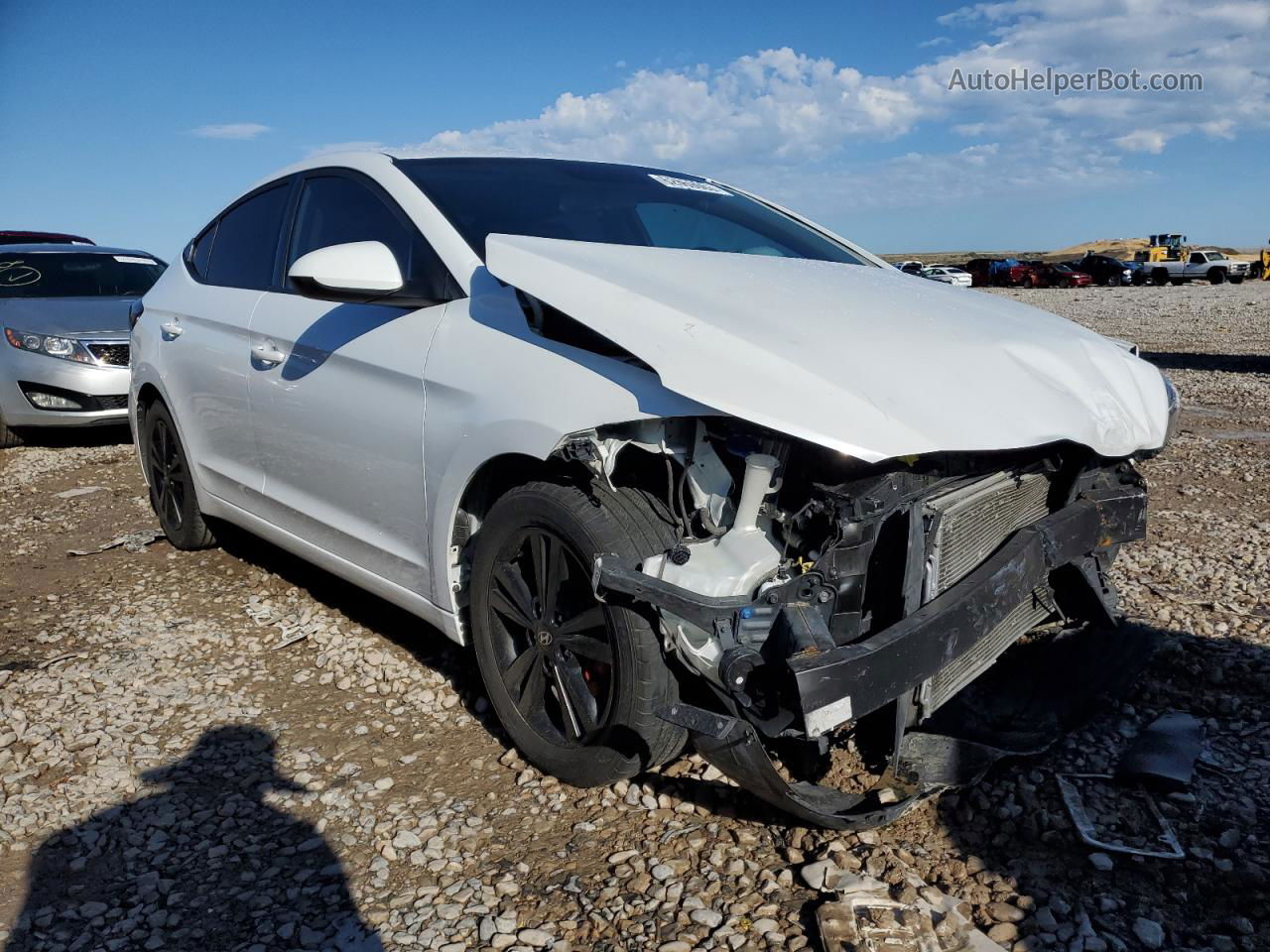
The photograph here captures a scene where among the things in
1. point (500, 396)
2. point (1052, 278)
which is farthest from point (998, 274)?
point (500, 396)

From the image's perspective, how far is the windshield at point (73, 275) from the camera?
8.70m

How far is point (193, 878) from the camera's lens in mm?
2547

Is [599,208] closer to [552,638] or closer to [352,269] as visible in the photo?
[352,269]

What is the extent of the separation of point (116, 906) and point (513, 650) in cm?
115

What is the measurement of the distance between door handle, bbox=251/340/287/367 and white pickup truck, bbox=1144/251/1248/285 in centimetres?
4201

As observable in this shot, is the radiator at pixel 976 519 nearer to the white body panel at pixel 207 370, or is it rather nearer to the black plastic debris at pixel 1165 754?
the black plastic debris at pixel 1165 754

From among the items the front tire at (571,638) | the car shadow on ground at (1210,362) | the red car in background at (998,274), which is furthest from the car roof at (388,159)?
the red car in background at (998,274)

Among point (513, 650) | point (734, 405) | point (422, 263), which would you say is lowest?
point (513, 650)

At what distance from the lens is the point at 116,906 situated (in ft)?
8.02

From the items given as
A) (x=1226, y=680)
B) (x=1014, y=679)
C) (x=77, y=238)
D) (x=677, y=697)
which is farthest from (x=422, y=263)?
(x=77, y=238)

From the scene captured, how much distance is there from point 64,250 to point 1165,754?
9.50 metres

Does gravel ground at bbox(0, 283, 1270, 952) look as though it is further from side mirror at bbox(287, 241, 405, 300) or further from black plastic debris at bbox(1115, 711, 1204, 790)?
side mirror at bbox(287, 241, 405, 300)

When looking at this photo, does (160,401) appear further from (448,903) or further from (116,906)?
(448,903)

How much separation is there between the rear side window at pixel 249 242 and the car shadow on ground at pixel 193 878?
1971 mm
